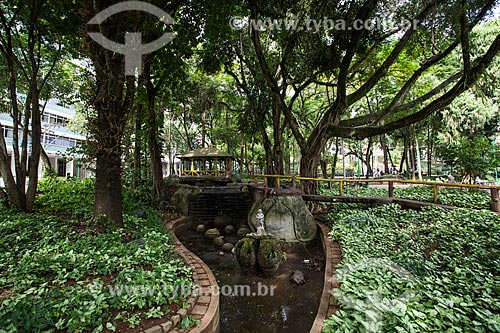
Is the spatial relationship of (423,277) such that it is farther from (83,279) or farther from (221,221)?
(221,221)

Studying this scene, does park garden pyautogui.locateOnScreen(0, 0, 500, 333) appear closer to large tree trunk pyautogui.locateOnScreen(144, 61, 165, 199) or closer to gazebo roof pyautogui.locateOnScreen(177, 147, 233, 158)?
large tree trunk pyautogui.locateOnScreen(144, 61, 165, 199)

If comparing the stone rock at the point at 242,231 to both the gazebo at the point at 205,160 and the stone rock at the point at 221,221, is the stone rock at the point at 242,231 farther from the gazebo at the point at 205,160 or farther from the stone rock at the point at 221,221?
the gazebo at the point at 205,160

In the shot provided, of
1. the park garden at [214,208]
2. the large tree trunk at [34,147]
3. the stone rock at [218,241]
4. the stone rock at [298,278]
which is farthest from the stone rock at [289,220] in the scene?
the large tree trunk at [34,147]

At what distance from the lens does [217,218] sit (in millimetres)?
9953

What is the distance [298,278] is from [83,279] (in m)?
3.73

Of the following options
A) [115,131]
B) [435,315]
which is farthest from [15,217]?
[435,315]

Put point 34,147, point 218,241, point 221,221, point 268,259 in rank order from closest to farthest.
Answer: point 268,259
point 34,147
point 218,241
point 221,221

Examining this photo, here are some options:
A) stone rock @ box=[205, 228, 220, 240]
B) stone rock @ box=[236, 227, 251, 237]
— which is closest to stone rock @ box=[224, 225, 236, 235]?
stone rock @ box=[236, 227, 251, 237]

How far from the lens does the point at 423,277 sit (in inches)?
119

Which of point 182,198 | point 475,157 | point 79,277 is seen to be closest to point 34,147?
point 79,277

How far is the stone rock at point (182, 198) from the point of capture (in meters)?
9.97

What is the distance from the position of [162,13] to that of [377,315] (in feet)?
22.2

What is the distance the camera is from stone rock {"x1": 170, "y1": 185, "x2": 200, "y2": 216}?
393 inches

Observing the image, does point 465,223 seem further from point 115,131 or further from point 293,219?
point 115,131
